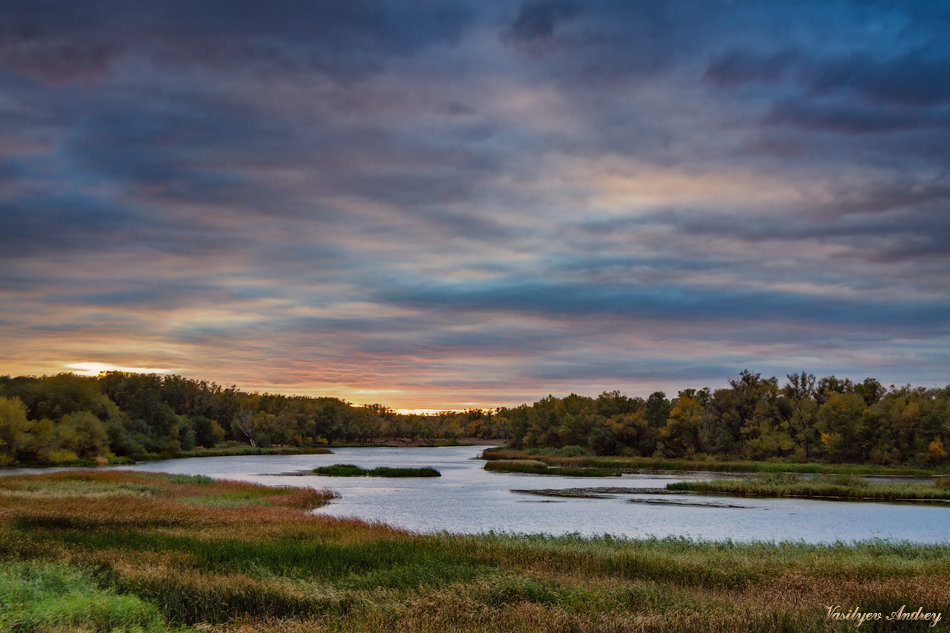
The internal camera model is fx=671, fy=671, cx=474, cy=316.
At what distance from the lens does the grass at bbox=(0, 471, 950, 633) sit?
12.7 meters

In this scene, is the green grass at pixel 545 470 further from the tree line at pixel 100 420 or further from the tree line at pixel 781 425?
the tree line at pixel 100 420

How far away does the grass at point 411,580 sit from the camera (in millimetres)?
12664

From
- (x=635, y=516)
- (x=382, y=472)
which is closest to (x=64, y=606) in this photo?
(x=635, y=516)

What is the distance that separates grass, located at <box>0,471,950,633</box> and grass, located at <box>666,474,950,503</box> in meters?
31.2

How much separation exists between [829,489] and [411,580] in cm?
5058

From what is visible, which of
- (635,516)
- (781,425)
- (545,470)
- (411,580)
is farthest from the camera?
(781,425)

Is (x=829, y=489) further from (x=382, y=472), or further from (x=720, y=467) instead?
(x=382, y=472)

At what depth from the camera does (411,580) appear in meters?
17.6

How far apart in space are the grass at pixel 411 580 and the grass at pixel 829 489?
103 feet

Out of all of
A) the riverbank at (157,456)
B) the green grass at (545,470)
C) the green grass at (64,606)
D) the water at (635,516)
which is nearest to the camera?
the green grass at (64,606)

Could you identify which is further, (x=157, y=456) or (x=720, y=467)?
(x=157, y=456)

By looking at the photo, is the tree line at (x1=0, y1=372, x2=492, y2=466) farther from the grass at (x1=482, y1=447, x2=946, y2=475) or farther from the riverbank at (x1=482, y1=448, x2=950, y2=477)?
the grass at (x1=482, y1=447, x2=946, y2=475)

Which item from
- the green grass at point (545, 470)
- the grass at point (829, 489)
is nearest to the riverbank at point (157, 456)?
the green grass at point (545, 470)

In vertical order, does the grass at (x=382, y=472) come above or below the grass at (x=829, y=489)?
below
